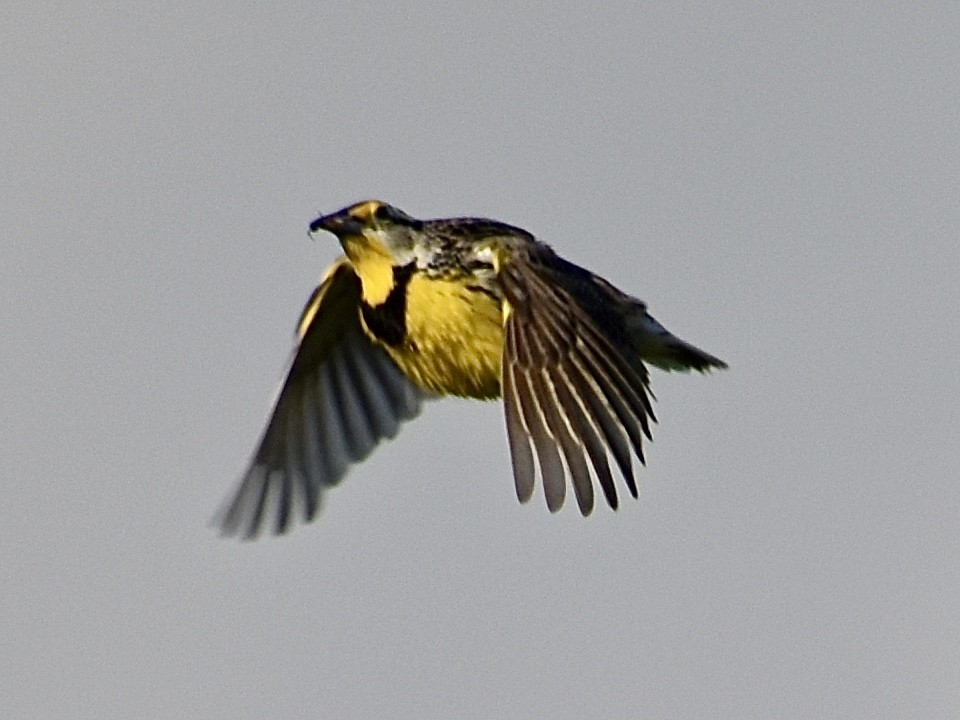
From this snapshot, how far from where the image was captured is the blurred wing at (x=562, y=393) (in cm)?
1106

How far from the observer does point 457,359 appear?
12.3m

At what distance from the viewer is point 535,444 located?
11164 millimetres

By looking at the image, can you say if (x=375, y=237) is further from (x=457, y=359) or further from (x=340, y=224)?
(x=457, y=359)

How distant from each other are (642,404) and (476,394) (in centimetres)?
129

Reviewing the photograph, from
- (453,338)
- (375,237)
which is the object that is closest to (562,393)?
(453,338)

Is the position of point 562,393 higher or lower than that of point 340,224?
lower

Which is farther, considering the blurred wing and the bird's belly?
the bird's belly

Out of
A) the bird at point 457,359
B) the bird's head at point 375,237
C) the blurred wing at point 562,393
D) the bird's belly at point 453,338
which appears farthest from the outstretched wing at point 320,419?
the blurred wing at point 562,393

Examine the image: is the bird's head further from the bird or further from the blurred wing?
the blurred wing

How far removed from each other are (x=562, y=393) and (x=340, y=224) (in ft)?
6.45

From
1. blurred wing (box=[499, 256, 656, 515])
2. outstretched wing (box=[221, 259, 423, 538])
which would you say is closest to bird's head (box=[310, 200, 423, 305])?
blurred wing (box=[499, 256, 656, 515])

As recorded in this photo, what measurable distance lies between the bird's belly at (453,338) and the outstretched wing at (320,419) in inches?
66.5

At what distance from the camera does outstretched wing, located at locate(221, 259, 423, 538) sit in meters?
14.4

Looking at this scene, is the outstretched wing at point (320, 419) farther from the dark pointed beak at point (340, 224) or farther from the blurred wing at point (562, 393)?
the blurred wing at point (562, 393)
